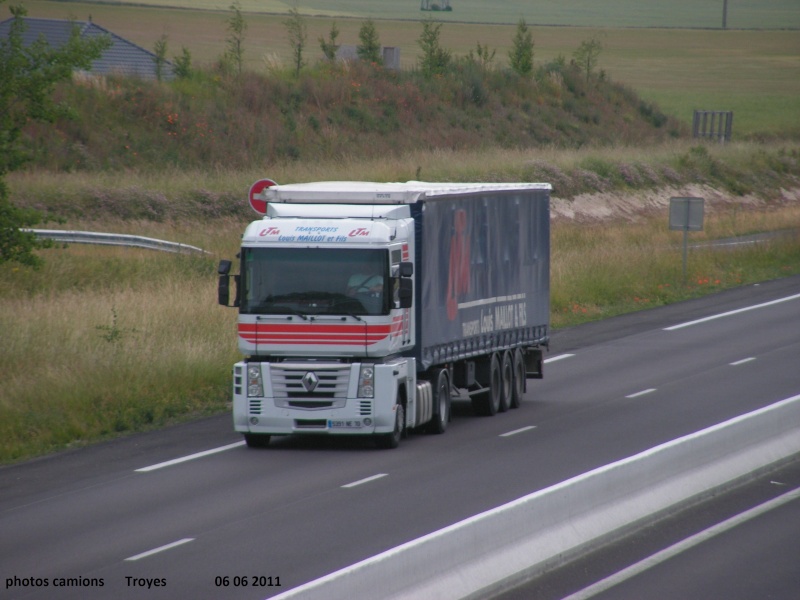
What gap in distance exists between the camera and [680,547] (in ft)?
34.9

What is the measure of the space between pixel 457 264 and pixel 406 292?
2.31m

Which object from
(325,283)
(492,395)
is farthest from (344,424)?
(492,395)

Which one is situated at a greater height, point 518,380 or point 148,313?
point 148,313

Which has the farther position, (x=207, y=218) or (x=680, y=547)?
(x=207, y=218)

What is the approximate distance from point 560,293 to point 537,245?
457 inches

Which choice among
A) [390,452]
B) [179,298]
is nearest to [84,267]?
[179,298]

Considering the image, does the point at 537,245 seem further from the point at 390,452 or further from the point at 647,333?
the point at 647,333

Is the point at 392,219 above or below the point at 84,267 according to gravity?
above

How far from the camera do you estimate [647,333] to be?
91.9 ft

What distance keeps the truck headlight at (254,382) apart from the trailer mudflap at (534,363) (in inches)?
235

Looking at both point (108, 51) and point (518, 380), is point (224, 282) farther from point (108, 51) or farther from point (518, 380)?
point (108, 51)

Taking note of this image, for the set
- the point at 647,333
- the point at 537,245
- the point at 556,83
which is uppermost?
the point at 556,83

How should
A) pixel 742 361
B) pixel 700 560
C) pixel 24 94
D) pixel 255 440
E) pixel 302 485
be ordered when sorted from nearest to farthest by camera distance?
1. pixel 700 560
2. pixel 302 485
3. pixel 255 440
4. pixel 24 94
5. pixel 742 361

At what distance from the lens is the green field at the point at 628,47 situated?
97.5 metres
